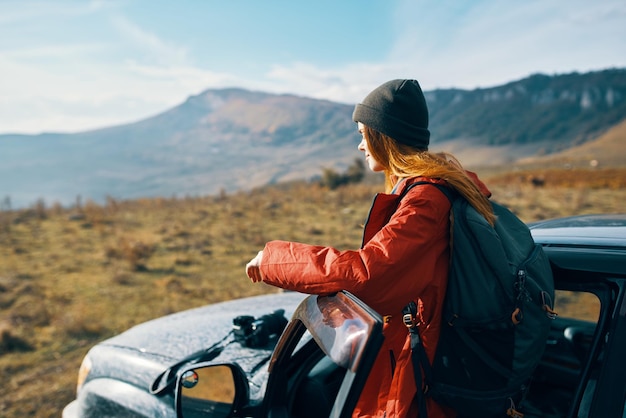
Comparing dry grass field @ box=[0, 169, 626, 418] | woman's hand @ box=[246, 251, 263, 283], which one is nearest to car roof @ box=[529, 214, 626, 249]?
woman's hand @ box=[246, 251, 263, 283]

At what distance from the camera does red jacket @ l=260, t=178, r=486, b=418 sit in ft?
4.34


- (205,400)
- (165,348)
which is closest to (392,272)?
(205,400)

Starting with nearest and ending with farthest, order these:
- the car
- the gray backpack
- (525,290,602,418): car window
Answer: the car → the gray backpack → (525,290,602,418): car window

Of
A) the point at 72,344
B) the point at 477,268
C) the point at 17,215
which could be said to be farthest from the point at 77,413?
the point at 17,215

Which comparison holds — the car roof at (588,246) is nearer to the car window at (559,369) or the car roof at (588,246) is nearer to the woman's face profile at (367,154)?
the car window at (559,369)

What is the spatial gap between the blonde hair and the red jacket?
0.21ft

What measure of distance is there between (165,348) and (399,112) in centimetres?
166

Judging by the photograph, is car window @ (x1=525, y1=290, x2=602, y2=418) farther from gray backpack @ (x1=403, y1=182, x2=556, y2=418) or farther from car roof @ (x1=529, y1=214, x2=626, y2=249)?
gray backpack @ (x1=403, y1=182, x2=556, y2=418)

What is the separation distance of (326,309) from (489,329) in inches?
20.7

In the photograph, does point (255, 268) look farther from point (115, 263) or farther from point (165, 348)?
→ point (115, 263)

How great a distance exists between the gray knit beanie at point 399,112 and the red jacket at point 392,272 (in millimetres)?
202

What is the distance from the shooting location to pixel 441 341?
1.47m

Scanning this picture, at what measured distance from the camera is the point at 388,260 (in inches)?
51.6

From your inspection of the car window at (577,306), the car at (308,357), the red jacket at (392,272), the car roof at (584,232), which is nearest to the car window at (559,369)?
the car at (308,357)
